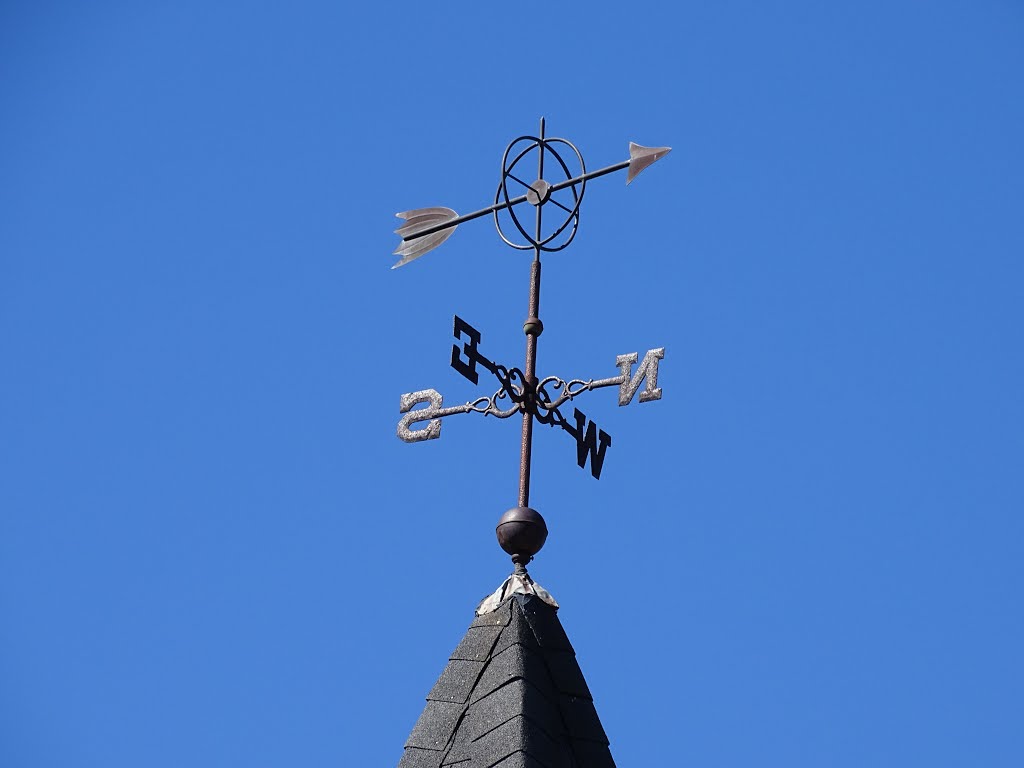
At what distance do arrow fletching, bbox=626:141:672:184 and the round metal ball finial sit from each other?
1.83m

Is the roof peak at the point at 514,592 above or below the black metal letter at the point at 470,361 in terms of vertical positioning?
below

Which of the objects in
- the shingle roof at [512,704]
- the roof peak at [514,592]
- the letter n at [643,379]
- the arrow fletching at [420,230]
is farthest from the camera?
the arrow fletching at [420,230]

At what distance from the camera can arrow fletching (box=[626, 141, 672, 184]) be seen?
6152 mm

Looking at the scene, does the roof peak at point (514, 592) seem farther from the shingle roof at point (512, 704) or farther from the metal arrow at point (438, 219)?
the metal arrow at point (438, 219)

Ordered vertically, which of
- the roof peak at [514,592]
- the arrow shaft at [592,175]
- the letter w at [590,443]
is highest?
the arrow shaft at [592,175]

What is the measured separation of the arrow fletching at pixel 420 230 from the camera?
6.50 m

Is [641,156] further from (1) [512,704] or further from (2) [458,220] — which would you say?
(1) [512,704]

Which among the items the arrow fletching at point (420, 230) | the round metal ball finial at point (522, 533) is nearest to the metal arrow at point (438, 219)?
the arrow fletching at point (420, 230)

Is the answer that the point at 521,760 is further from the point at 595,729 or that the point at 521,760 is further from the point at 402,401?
the point at 402,401

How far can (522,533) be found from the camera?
194 inches

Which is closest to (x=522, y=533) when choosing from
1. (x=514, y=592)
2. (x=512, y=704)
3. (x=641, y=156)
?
(x=514, y=592)

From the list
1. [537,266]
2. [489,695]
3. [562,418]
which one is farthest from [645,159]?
[489,695]

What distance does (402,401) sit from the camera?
19.5ft

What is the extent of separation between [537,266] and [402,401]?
83cm
